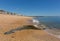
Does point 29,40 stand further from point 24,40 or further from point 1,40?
point 1,40

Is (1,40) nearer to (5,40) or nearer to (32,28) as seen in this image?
(5,40)

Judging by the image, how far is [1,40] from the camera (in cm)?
825

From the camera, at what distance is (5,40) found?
328 inches

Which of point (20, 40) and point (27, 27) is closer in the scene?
point (20, 40)

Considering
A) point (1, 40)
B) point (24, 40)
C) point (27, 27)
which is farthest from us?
point (27, 27)

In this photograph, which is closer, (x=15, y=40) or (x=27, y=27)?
(x=15, y=40)

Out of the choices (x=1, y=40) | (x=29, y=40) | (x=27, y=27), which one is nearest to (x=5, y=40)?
(x=1, y=40)

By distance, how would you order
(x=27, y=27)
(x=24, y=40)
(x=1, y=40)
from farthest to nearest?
(x=27, y=27) → (x=24, y=40) → (x=1, y=40)

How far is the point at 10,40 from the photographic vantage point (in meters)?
→ 8.45

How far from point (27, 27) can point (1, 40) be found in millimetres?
6124

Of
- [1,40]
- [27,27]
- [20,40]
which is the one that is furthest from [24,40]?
[27,27]

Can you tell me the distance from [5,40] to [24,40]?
1.45 metres

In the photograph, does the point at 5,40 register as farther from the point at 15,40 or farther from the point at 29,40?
the point at 29,40

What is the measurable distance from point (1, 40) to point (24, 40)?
173cm
